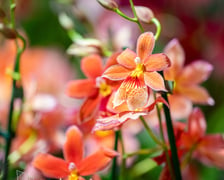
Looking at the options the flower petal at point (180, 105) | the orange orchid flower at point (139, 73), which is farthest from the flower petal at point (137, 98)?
the flower petal at point (180, 105)

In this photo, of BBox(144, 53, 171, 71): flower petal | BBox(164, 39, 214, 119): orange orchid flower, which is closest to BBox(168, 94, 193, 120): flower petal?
BBox(164, 39, 214, 119): orange orchid flower

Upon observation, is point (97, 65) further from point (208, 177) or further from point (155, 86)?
point (208, 177)

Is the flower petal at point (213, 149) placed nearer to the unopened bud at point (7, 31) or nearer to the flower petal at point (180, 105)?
the flower petal at point (180, 105)

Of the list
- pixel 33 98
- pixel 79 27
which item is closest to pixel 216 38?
pixel 79 27

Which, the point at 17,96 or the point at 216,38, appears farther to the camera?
the point at 216,38

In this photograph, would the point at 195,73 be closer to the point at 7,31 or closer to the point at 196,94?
the point at 196,94

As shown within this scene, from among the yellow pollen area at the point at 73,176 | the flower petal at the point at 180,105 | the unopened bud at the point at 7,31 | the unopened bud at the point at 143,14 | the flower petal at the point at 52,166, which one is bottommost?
the yellow pollen area at the point at 73,176
